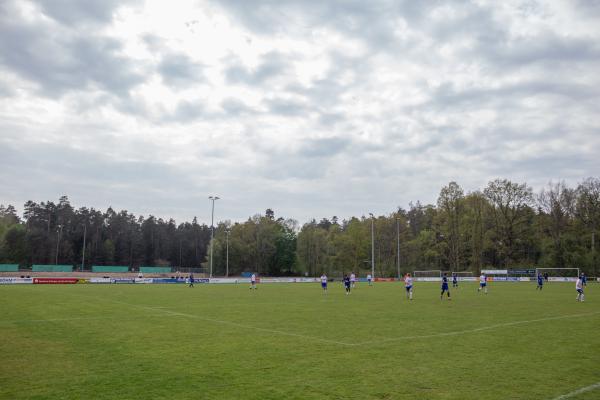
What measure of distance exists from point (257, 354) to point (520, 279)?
81287 mm

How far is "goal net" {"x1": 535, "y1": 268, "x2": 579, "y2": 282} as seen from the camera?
261ft

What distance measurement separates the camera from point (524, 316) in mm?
22438

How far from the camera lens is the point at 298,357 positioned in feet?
40.5

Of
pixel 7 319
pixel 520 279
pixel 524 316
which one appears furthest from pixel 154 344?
pixel 520 279

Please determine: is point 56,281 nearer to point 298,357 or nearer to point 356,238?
point 298,357

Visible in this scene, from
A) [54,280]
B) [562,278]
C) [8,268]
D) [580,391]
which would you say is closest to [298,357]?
[580,391]

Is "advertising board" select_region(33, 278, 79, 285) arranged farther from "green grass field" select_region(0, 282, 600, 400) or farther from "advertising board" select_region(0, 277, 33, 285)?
"green grass field" select_region(0, 282, 600, 400)

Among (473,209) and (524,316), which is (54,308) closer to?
(524,316)

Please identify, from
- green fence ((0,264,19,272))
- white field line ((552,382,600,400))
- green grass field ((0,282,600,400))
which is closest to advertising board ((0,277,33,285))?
green fence ((0,264,19,272))

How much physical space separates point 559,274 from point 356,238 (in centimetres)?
5114

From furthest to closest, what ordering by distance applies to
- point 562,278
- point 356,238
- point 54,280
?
1. point 356,238
2. point 562,278
3. point 54,280

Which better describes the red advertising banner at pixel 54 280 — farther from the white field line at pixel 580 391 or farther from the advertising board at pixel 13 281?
the white field line at pixel 580 391

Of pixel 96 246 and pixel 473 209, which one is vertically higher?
pixel 473 209

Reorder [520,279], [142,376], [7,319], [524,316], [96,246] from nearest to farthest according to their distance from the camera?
[142,376] → [7,319] → [524,316] → [520,279] → [96,246]
